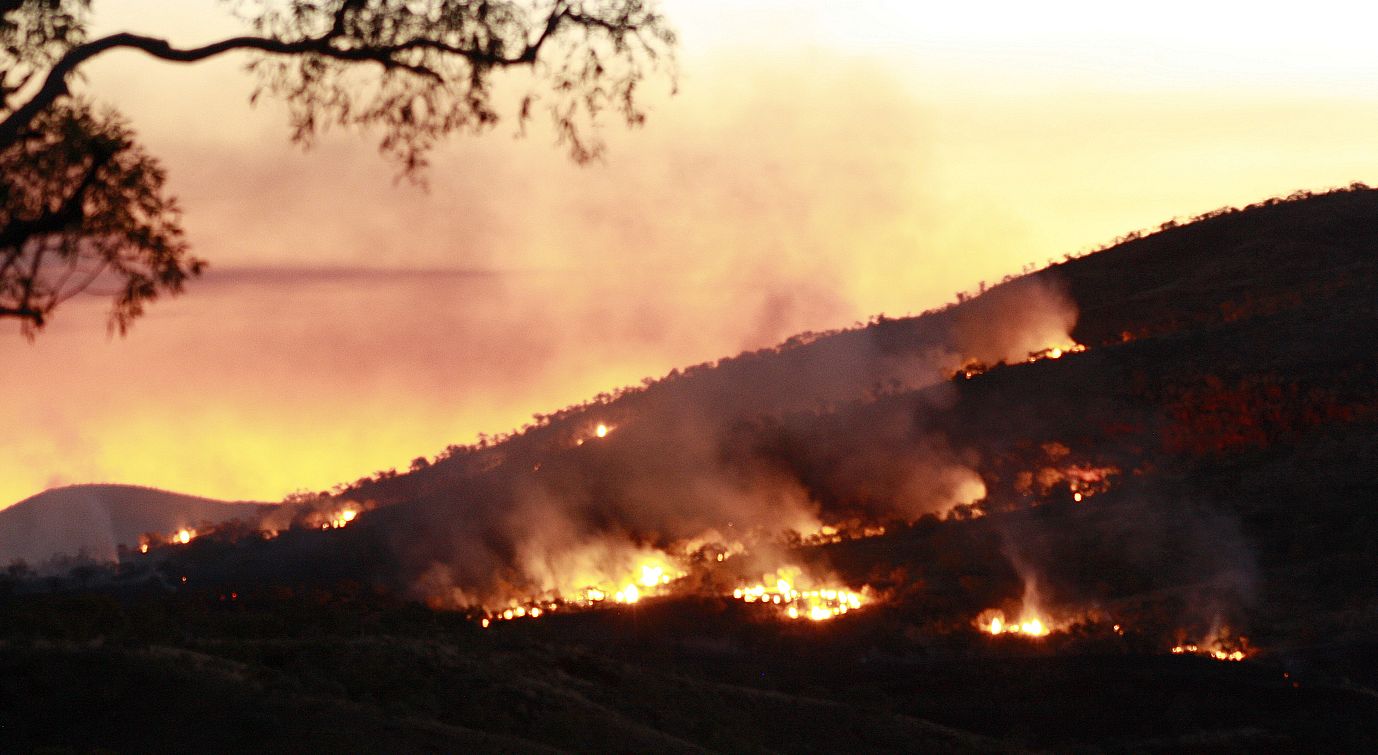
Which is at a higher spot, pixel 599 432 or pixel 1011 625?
pixel 599 432

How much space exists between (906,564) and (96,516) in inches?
907

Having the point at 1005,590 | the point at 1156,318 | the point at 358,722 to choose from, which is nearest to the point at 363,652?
the point at 358,722

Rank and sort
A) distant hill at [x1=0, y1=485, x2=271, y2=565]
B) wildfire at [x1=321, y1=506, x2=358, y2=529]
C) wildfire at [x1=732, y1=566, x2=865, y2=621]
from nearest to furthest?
wildfire at [x1=732, y1=566, x2=865, y2=621] < wildfire at [x1=321, y1=506, x2=358, y2=529] < distant hill at [x1=0, y1=485, x2=271, y2=565]

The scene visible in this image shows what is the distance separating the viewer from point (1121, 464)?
78.3 ft

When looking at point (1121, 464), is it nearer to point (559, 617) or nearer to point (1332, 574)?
point (1332, 574)

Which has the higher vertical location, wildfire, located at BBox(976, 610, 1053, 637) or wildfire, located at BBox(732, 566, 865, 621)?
wildfire, located at BBox(732, 566, 865, 621)

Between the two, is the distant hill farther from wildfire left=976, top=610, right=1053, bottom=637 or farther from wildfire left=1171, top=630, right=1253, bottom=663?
wildfire left=1171, top=630, right=1253, bottom=663

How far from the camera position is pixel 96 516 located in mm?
36156

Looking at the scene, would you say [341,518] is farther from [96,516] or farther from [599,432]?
[96,516]

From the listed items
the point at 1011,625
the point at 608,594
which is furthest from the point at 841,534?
the point at 1011,625

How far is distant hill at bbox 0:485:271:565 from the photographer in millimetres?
34844

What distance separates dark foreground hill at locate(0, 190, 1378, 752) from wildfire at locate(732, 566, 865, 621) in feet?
1.50

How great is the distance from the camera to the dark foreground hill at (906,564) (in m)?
12.4

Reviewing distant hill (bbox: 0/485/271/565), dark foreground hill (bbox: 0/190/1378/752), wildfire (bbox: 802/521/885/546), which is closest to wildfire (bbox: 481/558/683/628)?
dark foreground hill (bbox: 0/190/1378/752)
